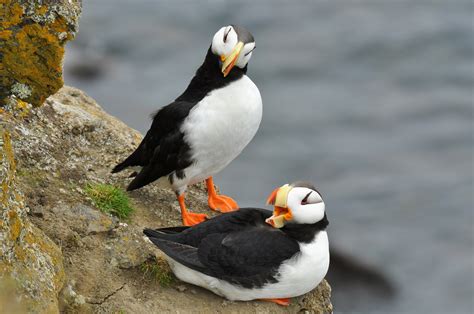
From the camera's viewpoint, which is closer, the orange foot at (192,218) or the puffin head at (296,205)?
the puffin head at (296,205)

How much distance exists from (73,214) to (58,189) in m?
0.33

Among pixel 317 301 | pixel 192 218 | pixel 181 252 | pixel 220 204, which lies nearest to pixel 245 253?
pixel 181 252

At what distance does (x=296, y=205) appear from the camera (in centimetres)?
627

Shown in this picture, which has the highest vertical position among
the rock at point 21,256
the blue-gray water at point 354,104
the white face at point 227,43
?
the white face at point 227,43

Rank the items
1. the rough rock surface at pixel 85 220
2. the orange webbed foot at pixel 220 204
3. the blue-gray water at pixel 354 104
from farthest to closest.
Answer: the blue-gray water at pixel 354 104
the orange webbed foot at pixel 220 204
the rough rock surface at pixel 85 220

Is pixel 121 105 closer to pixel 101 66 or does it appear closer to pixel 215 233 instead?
pixel 101 66

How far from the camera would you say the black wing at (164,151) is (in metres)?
7.31

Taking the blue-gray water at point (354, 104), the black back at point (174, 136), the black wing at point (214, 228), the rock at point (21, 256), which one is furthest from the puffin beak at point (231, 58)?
the blue-gray water at point (354, 104)

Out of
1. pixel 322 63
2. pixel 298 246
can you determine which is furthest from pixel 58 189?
pixel 322 63

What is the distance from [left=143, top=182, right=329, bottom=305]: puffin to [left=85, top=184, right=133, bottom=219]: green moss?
0.54 m

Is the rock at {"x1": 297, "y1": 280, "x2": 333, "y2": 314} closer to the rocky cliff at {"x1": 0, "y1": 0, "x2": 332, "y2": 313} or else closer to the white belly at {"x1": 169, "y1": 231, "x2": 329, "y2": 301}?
the rocky cliff at {"x1": 0, "y1": 0, "x2": 332, "y2": 313}

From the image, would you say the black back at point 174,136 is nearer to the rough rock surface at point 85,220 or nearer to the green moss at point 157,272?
the rough rock surface at point 85,220

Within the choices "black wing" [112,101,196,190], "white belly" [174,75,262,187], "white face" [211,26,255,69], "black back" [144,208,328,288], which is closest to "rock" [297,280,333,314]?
"black back" [144,208,328,288]

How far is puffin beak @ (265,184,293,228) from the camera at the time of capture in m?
6.28
